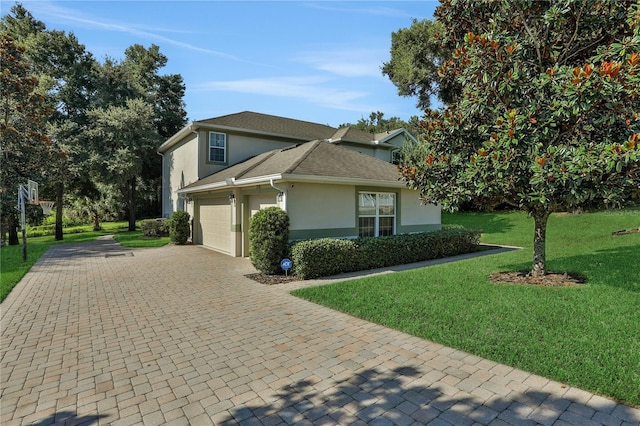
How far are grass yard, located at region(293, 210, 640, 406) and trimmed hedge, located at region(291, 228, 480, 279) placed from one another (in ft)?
4.28

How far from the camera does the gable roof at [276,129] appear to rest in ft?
56.8

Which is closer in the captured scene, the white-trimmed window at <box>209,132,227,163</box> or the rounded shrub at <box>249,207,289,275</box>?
the rounded shrub at <box>249,207,289,275</box>

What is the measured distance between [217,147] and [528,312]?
51.6 feet

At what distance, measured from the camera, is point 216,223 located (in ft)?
50.2

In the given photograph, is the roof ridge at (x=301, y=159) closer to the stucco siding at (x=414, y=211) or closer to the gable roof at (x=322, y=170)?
the gable roof at (x=322, y=170)

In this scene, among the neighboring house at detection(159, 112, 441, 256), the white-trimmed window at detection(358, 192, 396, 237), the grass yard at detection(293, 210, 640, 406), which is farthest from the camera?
the white-trimmed window at detection(358, 192, 396, 237)

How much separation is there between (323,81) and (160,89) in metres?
27.6

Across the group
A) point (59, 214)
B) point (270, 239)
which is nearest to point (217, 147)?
point (270, 239)

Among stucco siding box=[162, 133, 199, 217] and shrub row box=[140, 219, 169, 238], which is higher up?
stucco siding box=[162, 133, 199, 217]

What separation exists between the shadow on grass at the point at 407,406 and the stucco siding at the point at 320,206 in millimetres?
6959

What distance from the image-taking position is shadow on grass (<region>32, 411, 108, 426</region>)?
3.15 meters

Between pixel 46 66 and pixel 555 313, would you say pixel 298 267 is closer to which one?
pixel 555 313

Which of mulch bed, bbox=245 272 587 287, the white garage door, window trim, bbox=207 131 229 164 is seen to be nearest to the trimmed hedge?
mulch bed, bbox=245 272 587 287

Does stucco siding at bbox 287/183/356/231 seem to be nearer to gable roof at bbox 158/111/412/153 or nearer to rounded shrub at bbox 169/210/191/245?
gable roof at bbox 158/111/412/153
